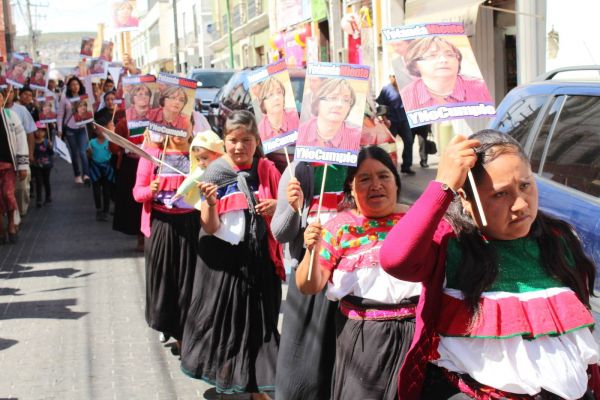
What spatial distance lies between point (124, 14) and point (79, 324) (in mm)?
20538

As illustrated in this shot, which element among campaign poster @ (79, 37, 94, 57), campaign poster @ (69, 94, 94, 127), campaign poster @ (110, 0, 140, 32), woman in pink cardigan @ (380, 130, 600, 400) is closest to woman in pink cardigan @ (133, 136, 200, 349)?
woman in pink cardigan @ (380, 130, 600, 400)

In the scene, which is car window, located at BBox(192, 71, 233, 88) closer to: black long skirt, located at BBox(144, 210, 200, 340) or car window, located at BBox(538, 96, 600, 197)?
black long skirt, located at BBox(144, 210, 200, 340)

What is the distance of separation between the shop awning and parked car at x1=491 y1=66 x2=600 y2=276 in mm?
9028

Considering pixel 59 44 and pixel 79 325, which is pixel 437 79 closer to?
pixel 79 325

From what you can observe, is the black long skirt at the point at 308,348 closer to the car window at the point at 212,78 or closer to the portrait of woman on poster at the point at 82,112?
the portrait of woman on poster at the point at 82,112

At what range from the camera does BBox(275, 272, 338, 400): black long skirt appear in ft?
14.6

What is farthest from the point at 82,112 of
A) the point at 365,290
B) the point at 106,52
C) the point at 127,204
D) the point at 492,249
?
the point at 492,249

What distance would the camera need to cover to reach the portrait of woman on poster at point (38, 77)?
19.3 m

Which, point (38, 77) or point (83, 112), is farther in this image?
point (38, 77)

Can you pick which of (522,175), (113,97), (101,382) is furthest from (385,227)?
(113,97)

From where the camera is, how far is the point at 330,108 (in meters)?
4.15

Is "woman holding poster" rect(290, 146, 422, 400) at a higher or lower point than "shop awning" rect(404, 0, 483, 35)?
lower

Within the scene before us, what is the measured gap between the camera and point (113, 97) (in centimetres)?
1366

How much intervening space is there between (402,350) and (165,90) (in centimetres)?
393
